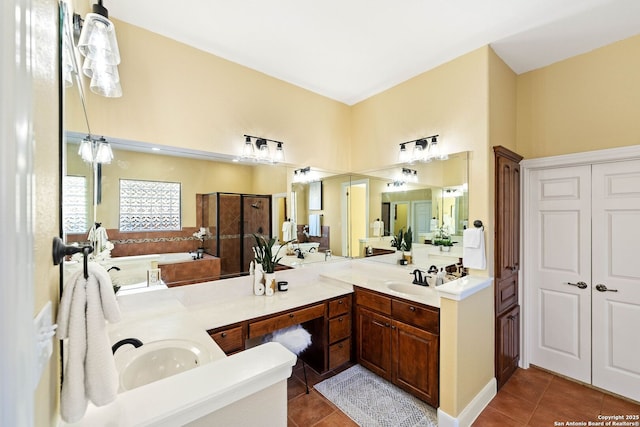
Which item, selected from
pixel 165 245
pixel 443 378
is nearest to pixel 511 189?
pixel 443 378

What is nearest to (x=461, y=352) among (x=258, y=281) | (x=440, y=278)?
(x=440, y=278)

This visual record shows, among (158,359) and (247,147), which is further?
(247,147)

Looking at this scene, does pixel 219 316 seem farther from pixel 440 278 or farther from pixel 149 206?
pixel 440 278

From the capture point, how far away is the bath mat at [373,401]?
2.08m

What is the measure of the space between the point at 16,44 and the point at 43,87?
0.28m

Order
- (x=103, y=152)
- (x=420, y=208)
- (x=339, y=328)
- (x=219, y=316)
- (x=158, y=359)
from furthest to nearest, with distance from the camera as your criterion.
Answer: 1. (x=420, y=208)
2. (x=339, y=328)
3. (x=219, y=316)
4. (x=103, y=152)
5. (x=158, y=359)

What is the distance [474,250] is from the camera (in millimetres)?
2367

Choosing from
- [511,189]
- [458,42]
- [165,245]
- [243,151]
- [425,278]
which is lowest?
[425,278]

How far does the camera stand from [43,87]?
2.14 feet

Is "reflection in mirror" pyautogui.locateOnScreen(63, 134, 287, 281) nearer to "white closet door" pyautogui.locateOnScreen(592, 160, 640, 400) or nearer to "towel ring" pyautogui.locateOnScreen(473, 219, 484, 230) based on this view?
"towel ring" pyautogui.locateOnScreen(473, 219, 484, 230)

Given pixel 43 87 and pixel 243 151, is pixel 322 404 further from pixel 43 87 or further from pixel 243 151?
pixel 43 87

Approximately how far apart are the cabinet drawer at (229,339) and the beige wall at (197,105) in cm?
151

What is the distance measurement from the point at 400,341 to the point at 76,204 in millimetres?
2419

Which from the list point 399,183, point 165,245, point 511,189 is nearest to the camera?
point 165,245
